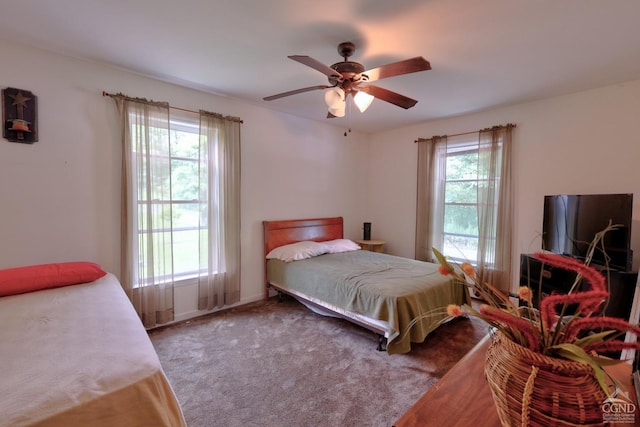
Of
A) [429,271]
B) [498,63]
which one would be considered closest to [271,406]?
[429,271]

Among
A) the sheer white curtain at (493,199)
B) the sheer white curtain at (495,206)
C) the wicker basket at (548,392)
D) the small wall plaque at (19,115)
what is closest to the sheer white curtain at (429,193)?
the sheer white curtain at (493,199)

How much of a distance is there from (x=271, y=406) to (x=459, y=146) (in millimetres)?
4047

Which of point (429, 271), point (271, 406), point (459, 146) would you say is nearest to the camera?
point (271, 406)

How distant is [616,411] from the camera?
0.66 meters

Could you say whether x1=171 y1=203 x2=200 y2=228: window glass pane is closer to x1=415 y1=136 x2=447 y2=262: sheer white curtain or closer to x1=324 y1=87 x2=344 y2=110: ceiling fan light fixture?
x1=324 y1=87 x2=344 y2=110: ceiling fan light fixture

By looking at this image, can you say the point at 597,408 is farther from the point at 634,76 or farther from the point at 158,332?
the point at 634,76

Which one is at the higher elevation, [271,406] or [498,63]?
[498,63]

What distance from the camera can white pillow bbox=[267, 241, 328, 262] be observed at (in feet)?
12.0

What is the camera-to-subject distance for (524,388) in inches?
25.1

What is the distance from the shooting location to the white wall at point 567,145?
115 inches

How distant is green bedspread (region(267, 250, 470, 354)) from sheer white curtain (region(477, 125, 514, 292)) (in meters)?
0.98

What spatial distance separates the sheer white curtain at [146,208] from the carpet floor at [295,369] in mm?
412

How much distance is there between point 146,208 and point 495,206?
13.9 feet

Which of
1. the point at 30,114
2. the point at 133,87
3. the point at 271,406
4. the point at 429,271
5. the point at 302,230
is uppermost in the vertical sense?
the point at 133,87
